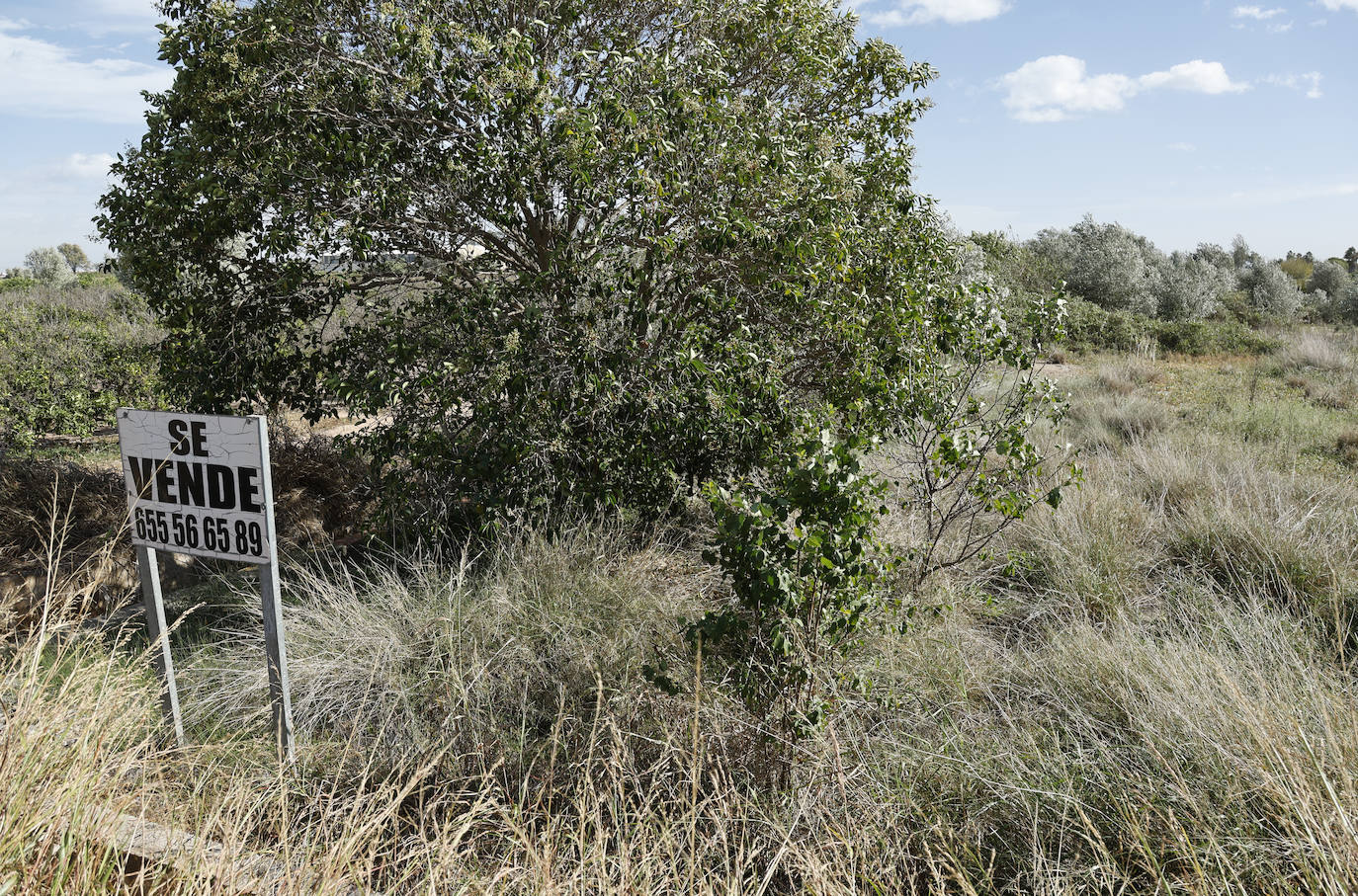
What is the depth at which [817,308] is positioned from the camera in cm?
540

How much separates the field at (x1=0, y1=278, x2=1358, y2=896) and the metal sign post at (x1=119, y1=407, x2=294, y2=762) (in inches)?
11.0

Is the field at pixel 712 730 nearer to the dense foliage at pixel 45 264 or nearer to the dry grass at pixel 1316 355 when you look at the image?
the dry grass at pixel 1316 355

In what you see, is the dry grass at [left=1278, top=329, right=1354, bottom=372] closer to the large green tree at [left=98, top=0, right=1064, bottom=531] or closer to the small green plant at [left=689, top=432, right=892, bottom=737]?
the large green tree at [left=98, top=0, right=1064, bottom=531]

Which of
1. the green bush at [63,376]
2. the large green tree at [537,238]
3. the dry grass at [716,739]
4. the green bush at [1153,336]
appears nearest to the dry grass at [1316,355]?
the green bush at [1153,336]

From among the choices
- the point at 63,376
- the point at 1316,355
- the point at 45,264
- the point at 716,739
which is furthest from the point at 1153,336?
the point at 45,264

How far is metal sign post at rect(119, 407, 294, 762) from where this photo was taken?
366cm

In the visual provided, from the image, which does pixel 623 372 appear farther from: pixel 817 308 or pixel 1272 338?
pixel 1272 338

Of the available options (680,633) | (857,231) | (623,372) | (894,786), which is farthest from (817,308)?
(894,786)

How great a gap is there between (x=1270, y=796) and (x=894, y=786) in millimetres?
1222

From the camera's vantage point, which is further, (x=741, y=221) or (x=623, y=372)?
(x=623, y=372)

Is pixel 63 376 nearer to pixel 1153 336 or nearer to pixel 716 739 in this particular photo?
pixel 716 739

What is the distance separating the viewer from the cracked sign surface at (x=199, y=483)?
367 cm

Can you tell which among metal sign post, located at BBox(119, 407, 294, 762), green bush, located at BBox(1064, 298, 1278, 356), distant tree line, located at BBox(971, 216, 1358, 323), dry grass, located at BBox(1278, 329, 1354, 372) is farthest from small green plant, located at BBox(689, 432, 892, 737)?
distant tree line, located at BBox(971, 216, 1358, 323)

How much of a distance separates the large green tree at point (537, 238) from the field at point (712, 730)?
33.7 inches
